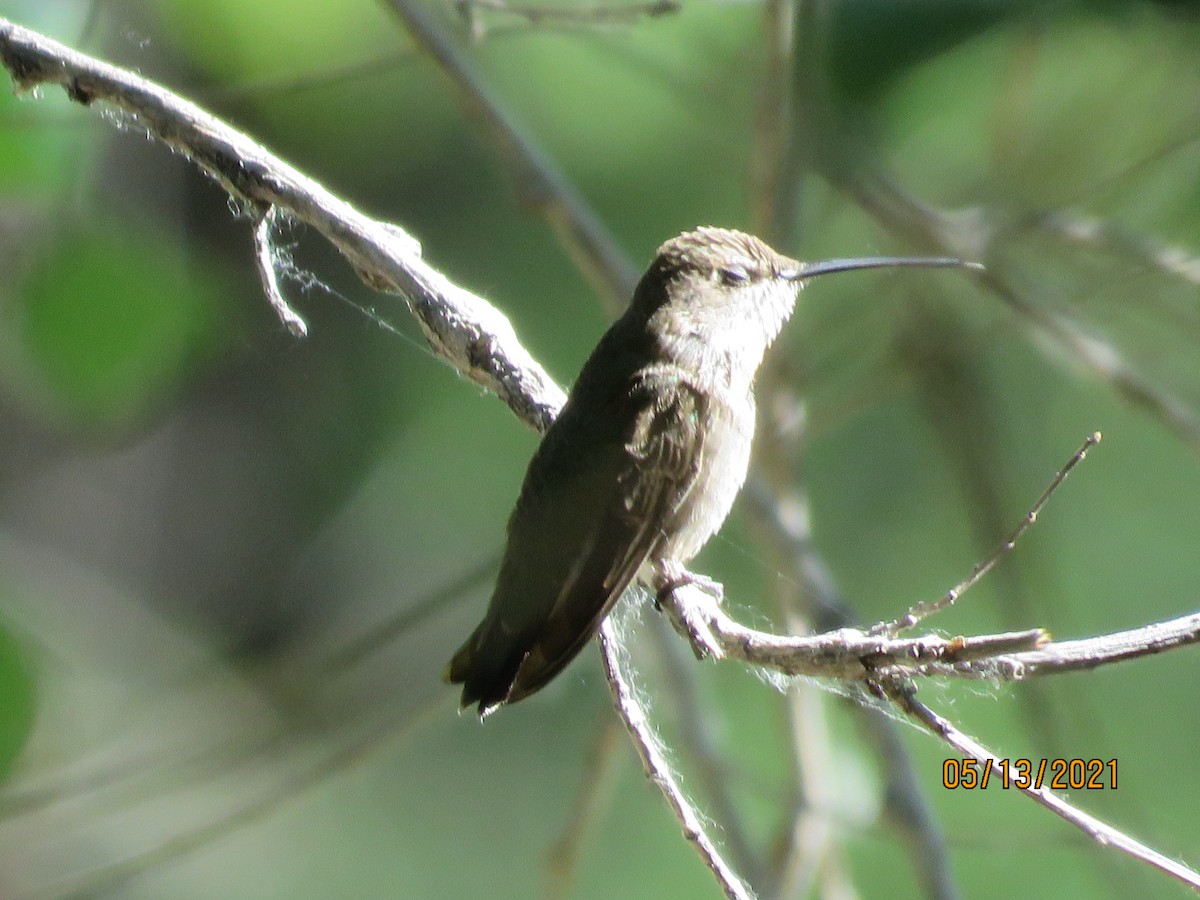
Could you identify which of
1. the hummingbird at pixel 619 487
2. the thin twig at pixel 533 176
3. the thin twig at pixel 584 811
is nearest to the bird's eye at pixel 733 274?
the hummingbird at pixel 619 487

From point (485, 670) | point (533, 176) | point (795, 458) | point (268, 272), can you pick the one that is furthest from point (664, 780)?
point (795, 458)

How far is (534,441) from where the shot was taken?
5605 mm

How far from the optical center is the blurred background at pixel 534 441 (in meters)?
3.47

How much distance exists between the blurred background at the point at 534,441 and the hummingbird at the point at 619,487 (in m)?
0.64

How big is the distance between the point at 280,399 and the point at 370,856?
2.13m

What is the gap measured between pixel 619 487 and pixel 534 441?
3099mm

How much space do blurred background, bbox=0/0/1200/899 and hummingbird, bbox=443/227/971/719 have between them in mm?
641

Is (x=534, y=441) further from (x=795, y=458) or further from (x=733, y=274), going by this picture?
(x=733, y=274)

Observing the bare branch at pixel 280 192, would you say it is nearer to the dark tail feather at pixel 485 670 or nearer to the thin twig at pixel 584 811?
the dark tail feather at pixel 485 670

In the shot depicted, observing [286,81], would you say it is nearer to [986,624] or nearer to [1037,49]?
[1037,49]

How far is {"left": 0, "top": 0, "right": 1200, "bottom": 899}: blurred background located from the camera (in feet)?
11.4

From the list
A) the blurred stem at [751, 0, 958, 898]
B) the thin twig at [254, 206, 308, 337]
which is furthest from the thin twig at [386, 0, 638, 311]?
the thin twig at [254, 206, 308, 337]

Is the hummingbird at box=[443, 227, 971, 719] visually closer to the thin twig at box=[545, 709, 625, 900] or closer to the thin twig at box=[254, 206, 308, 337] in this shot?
the thin twig at box=[254, 206, 308, 337]

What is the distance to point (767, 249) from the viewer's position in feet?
10.0
